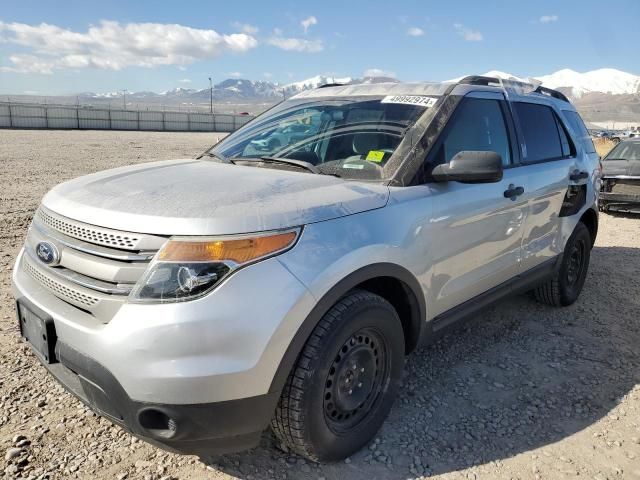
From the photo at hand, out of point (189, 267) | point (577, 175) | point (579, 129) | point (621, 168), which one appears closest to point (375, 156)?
point (189, 267)

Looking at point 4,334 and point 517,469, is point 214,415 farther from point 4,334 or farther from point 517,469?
point 4,334

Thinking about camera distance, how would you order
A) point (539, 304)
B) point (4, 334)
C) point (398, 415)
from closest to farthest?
point (398, 415) → point (4, 334) → point (539, 304)

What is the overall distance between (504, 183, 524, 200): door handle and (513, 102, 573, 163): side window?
0.37m

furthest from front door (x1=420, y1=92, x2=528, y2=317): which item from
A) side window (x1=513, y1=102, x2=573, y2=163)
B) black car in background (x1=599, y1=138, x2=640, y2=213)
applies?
black car in background (x1=599, y1=138, x2=640, y2=213)

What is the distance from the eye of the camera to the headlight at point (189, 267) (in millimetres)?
1926

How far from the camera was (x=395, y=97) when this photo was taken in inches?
127

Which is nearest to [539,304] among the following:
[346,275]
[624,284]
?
[624,284]

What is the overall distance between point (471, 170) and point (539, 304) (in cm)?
274

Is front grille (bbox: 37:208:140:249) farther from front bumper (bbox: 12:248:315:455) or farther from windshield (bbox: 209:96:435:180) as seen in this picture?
windshield (bbox: 209:96:435:180)

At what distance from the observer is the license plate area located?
2.18 meters

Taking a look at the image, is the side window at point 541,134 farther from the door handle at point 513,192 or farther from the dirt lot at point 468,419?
the dirt lot at point 468,419

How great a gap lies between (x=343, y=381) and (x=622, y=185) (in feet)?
29.5

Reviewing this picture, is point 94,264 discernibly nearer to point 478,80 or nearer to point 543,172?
point 478,80

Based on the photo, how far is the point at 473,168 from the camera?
2664 mm
